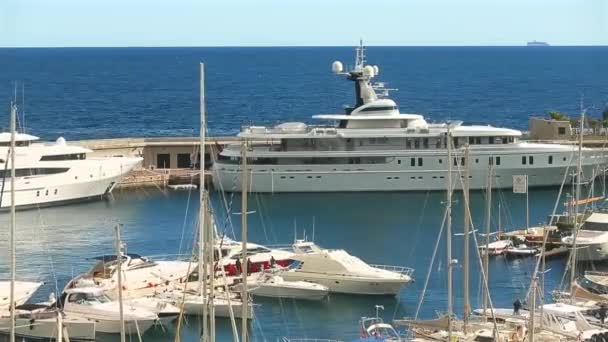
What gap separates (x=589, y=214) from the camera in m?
44.0

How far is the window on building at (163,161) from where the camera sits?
2527 inches

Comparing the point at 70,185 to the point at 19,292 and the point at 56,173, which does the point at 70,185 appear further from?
the point at 19,292

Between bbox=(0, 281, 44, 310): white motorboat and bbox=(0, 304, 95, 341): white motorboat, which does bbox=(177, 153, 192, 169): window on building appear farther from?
bbox=(0, 304, 95, 341): white motorboat

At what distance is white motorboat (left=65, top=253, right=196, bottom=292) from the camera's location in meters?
36.1

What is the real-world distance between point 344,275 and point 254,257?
3165mm

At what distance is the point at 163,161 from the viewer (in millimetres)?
64500

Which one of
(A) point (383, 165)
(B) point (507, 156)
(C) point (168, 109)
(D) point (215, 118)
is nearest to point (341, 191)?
(A) point (383, 165)

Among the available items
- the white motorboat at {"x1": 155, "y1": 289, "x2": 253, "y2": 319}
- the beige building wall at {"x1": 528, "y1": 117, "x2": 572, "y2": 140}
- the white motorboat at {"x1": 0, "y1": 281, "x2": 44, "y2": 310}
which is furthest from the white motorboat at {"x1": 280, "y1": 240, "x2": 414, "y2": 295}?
the beige building wall at {"x1": 528, "y1": 117, "x2": 572, "y2": 140}

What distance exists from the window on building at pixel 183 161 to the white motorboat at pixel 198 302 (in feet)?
93.7

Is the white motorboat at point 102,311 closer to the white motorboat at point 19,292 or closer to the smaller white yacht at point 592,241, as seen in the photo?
the white motorboat at point 19,292

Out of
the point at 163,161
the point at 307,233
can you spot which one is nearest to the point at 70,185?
the point at 163,161

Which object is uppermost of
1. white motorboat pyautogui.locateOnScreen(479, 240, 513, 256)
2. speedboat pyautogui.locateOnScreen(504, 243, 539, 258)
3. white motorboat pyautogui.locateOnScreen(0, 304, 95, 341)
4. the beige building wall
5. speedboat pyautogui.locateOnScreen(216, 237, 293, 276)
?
the beige building wall

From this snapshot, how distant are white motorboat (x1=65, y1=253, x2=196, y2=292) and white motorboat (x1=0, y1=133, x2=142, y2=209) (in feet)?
51.2

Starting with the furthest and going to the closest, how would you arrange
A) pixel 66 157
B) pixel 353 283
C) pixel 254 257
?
1. pixel 66 157
2. pixel 254 257
3. pixel 353 283
